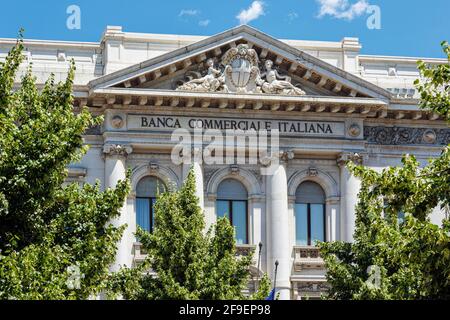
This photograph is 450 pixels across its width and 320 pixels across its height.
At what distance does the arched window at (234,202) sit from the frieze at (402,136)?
6109mm

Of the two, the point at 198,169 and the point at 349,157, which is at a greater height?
the point at 349,157

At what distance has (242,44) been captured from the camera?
53.9 meters

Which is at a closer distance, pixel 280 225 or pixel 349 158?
pixel 280 225

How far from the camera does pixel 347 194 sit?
54.6m

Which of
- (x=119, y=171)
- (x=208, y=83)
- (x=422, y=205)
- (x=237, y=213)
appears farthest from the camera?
(x=237, y=213)

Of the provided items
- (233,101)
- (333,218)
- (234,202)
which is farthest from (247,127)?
(333,218)

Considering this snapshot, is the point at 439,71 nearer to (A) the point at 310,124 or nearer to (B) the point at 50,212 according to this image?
(B) the point at 50,212

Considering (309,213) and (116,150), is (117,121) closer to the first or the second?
(116,150)

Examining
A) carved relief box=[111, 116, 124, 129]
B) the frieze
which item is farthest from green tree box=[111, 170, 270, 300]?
the frieze

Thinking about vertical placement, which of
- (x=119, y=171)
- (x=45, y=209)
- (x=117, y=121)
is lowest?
(x=45, y=209)

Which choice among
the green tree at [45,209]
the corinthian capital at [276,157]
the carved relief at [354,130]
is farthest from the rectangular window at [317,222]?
the green tree at [45,209]

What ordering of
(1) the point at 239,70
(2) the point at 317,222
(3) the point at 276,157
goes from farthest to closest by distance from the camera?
(2) the point at 317,222, (3) the point at 276,157, (1) the point at 239,70

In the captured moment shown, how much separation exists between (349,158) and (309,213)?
293 centimetres
